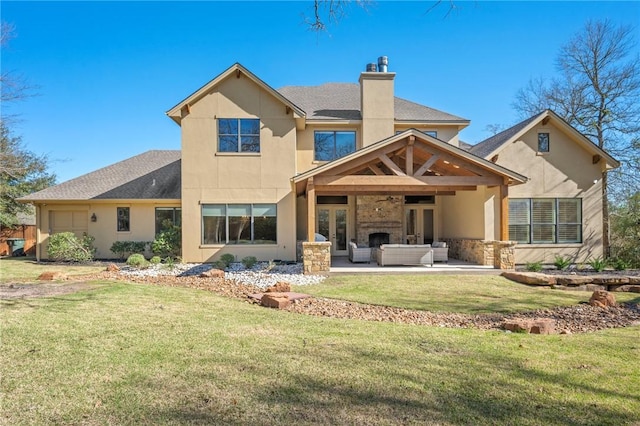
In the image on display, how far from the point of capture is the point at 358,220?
687 inches

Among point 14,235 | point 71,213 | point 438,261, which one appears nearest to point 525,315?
point 438,261

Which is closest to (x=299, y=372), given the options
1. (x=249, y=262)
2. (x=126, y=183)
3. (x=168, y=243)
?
(x=249, y=262)

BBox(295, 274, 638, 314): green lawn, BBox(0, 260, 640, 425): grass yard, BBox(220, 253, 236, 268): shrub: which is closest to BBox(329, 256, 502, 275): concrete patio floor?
BBox(295, 274, 638, 314): green lawn

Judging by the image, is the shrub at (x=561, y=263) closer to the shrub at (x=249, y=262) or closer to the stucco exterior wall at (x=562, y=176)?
the stucco exterior wall at (x=562, y=176)

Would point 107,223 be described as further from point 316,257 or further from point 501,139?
point 501,139

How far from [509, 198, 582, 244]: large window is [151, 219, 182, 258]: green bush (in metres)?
14.3

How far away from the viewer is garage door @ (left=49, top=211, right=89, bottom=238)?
17.4 meters

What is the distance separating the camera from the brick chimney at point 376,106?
16.8m

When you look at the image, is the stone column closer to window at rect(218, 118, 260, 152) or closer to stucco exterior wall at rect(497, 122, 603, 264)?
window at rect(218, 118, 260, 152)

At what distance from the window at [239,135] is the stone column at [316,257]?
5.26 m

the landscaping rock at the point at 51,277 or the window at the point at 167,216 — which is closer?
the landscaping rock at the point at 51,277

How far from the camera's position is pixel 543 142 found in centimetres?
1573

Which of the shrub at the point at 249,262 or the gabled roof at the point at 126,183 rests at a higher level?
the gabled roof at the point at 126,183

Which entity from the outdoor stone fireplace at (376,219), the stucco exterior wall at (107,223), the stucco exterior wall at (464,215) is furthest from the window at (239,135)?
the stucco exterior wall at (464,215)
